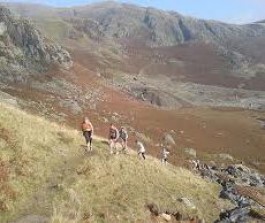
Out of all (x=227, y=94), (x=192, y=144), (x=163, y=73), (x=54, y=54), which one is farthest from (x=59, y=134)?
(x=163, y=73)

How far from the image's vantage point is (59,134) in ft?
101

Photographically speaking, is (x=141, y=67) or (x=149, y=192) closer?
(x=149, y=192)

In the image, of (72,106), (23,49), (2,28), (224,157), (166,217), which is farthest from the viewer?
(23,49)

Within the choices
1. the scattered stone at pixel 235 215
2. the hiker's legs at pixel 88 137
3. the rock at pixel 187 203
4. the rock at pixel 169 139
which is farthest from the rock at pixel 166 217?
the rock at pixel 169 139

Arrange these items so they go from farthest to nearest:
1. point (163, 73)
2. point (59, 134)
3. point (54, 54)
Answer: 1. point (163, 73)
2. point (54, 54)
3. point (59, 134)

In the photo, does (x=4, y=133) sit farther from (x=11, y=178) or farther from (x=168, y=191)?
(x=168, y=191)

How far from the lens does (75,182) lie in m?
24.5

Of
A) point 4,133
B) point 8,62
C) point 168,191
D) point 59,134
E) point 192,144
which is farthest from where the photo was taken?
point 8,62

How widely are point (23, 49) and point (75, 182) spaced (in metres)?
65.3

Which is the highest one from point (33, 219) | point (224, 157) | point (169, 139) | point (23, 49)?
point (33, 219)

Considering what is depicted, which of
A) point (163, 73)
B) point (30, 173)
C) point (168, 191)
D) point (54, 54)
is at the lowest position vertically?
point (163, 73)

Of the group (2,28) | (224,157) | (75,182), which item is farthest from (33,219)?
(2,28)

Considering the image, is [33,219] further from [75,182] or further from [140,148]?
[140,148]

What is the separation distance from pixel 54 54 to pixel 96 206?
74.0 m
